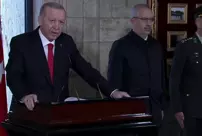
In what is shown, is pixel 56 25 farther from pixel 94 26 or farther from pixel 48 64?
pixel 94 26

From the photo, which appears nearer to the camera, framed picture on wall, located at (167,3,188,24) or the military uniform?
the military uniform

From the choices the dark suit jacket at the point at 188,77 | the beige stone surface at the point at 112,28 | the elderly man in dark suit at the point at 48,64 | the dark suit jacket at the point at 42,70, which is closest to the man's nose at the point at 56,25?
the elderly man in dark suit at the point at 48,64

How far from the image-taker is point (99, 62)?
5.40 metres

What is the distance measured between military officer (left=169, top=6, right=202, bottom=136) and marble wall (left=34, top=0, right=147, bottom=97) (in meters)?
0.93

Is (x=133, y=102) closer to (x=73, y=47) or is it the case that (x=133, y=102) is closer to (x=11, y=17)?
(x=73, y=47)

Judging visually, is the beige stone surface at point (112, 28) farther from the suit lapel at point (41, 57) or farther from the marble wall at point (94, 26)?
the suit lapel at point (41, 57)

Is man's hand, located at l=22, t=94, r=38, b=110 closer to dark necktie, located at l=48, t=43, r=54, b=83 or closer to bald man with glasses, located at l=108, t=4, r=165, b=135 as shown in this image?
dark necktie, located at l=48, t=43, r=54, b=83

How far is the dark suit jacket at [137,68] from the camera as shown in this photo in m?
4.70

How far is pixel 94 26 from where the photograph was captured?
5.35 meters

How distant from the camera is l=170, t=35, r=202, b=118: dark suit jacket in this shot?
4.67m

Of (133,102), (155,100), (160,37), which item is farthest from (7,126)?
(160,37)

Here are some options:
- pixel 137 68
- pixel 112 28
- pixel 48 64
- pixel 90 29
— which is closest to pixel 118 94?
pixel 48 64

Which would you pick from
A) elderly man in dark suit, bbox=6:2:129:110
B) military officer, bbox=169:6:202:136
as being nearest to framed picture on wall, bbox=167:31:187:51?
military officer, bbox=169:6:202:136

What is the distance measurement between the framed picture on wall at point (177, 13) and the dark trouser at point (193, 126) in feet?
4.93
